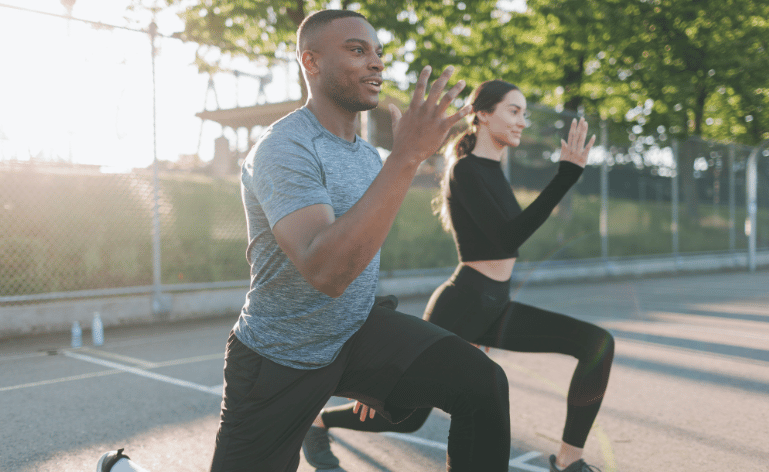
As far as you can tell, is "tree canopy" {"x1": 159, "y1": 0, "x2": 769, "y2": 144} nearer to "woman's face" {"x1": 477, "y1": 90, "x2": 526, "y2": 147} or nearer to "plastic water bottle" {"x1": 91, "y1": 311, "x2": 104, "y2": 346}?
"plastic water bottle" {"x1": 91, "y1": 311, "x2": 104, "y2": 346}

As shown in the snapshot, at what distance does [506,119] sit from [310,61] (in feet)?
5.14

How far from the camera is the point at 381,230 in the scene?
166 centimetres

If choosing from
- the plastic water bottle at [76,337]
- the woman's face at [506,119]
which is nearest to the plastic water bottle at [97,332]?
the plastic water bottle at [76,337]

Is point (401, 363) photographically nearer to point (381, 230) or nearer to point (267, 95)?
point (381, 230)

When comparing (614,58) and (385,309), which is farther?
(614,58)

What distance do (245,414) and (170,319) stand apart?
7.36m

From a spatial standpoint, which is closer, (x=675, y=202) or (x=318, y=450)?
(x=318, y=450)

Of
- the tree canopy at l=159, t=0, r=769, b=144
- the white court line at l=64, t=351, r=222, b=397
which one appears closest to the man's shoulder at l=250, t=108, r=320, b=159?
the white court line at l=64, t=351, r=222, b=397

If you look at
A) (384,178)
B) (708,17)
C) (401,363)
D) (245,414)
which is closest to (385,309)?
(401,363)

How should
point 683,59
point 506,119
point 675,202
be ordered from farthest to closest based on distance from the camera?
point 683,59
point 675,202
point 506,119

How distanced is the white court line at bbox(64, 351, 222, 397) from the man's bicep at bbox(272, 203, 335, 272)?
365 centimetres

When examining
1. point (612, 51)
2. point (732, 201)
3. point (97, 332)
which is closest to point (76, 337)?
point (97, 332)

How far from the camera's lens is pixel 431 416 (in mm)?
4508

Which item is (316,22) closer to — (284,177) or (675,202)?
(284,177)
